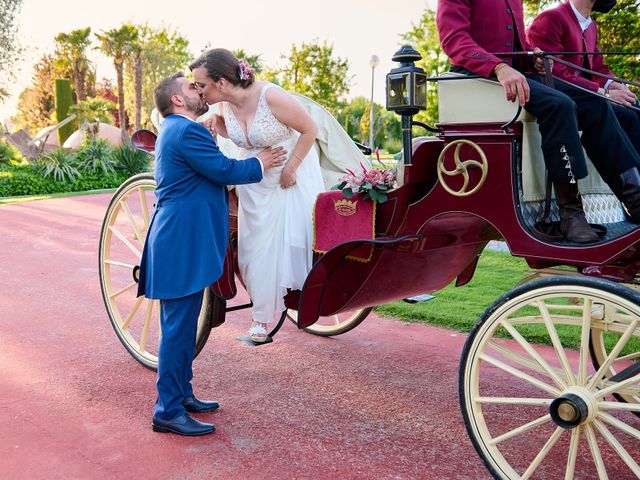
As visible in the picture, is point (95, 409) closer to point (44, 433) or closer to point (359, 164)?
point (44, 433)

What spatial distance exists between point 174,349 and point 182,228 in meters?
0.61

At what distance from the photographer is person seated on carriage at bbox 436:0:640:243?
2.55 metres

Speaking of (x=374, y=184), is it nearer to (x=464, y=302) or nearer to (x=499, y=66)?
(x=499, y=66)

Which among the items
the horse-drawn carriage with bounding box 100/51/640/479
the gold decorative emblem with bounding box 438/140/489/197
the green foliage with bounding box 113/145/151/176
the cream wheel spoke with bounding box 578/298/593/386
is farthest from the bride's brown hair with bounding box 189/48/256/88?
the green foliage with bounding box 113/145/151/176

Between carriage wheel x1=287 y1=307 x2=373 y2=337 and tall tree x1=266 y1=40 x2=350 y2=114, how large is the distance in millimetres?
28985

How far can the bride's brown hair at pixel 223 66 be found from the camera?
3.31m

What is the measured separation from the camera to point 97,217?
37.8ft

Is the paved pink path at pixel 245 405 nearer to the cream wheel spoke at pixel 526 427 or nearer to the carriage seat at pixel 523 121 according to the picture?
the cream wheel spoke at pixel 526 427

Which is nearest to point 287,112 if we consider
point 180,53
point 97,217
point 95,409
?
point 95,409

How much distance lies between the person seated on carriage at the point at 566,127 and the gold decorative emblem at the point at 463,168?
24 centimetres

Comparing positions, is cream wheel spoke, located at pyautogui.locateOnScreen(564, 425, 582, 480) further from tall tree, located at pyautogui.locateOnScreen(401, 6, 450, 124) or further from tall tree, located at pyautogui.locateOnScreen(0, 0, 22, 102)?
tall tree, located at pyautogui.locateOnScreen(0, 0, 22, 102)

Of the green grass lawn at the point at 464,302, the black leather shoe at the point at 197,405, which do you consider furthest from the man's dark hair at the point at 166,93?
the green grass lawn at the point at 464,302

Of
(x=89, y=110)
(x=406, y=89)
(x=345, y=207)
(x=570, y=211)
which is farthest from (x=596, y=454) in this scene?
(x=89, y=110)

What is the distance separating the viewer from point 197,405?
3572mm
